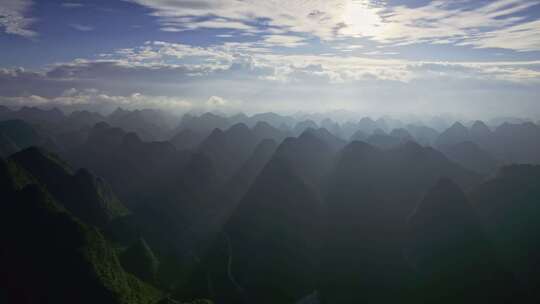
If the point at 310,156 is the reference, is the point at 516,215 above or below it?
above

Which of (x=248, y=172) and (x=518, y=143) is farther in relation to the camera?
(x=518, y=143)

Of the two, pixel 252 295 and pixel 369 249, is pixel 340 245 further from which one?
pixel 252 295

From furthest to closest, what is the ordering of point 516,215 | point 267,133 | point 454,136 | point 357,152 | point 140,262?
point 454,136, point 267,133, point 357,152, point 516,215, point 140,262

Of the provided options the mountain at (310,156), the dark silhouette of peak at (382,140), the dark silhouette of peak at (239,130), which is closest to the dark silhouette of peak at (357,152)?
the mountain at (310,156)

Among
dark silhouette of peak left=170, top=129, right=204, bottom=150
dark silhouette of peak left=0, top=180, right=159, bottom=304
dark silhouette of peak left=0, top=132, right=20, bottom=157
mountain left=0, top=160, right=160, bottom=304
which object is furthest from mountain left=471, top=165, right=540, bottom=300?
dark silhouette of peak left=0, top=132, right=20, bottom=157

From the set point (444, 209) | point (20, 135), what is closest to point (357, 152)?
point (444, 209)

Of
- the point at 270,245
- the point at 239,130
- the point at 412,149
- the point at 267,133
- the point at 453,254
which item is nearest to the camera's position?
the point at 453,254

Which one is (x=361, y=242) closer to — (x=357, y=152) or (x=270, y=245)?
(x=270, y=245)

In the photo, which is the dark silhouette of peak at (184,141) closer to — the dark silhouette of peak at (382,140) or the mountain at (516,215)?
the dark silhouette of peak at (382,140)

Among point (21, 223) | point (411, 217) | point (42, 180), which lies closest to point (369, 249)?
point (411, 217)

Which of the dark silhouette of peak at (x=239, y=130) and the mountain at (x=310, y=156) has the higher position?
the mountain at (x=310, y=156)
